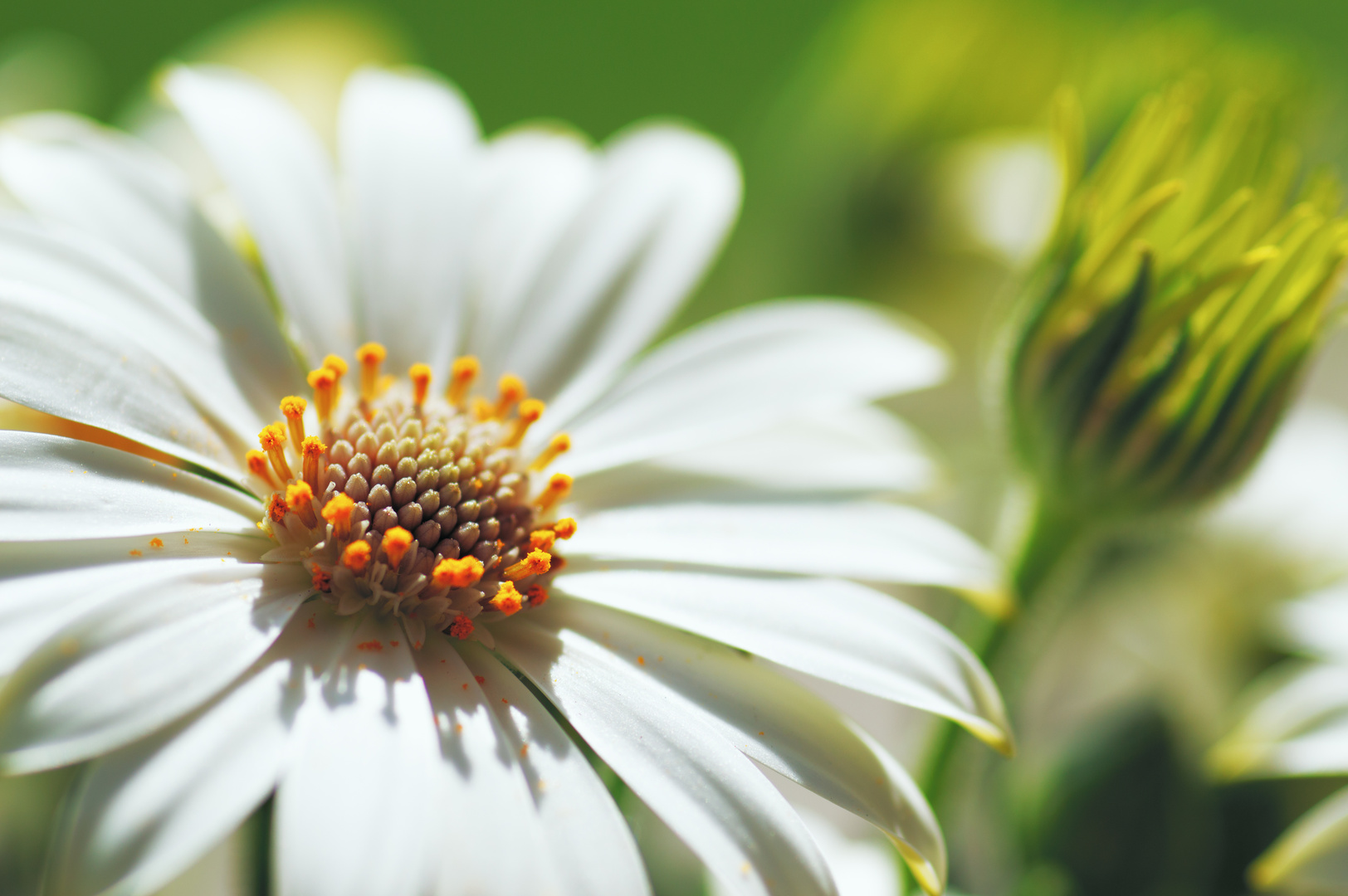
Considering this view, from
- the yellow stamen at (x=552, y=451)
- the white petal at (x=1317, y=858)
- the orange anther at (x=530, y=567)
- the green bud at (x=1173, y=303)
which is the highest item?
the green bud at (x=1173, y=303)

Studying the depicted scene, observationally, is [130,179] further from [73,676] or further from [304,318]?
[73,676]

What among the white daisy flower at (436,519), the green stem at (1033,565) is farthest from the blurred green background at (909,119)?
the white daisy flower at (436,519)

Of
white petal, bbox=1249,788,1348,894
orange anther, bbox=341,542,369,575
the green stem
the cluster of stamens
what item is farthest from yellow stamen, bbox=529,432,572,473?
white petal, bbox=1249,788,1348,894

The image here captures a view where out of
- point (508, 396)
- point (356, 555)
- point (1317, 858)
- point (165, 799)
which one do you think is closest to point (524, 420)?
point (508, 396)

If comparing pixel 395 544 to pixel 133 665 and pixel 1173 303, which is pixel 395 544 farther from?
pixel 1173 303

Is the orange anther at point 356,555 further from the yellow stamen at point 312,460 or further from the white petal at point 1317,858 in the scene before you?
the white petal at point 1317,858
